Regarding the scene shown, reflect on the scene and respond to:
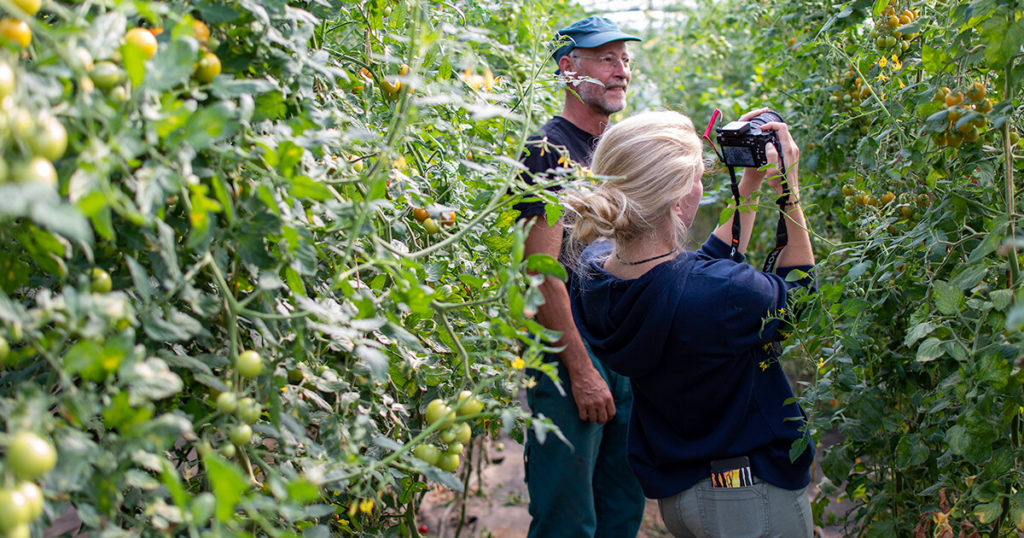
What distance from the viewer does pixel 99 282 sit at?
0.72 metres

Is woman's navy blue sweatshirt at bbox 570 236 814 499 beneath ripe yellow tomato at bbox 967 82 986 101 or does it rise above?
beneath

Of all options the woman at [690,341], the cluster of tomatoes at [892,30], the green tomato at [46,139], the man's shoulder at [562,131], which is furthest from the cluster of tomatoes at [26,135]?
the man's shoulder at [562,131]

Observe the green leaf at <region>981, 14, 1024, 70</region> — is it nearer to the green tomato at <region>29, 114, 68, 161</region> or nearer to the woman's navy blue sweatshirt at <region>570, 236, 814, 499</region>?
the woman's navy blue sweatshirt at <region>570, 236, 814, 499</region>

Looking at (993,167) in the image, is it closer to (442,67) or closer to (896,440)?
(896,440)

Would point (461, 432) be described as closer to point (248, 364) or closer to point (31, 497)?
point (248, 364)

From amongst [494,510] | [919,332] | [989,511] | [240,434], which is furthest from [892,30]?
[494,510]

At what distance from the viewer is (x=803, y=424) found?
1487 mm

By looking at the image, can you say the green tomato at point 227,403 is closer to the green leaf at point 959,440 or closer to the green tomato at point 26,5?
the green tomato at point 26,5

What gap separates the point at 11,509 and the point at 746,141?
143cm

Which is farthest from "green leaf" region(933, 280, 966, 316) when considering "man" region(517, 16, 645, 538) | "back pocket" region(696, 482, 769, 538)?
"man" region(517, 16, 645, 538)

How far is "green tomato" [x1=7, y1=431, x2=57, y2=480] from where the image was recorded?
56 centimetres

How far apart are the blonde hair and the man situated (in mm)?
307

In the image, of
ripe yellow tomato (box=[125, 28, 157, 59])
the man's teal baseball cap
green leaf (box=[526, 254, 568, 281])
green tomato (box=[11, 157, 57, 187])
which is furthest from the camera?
the man's teal baseball cap

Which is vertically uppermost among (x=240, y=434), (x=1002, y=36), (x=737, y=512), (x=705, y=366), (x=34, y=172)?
(x=1002, y=36)
